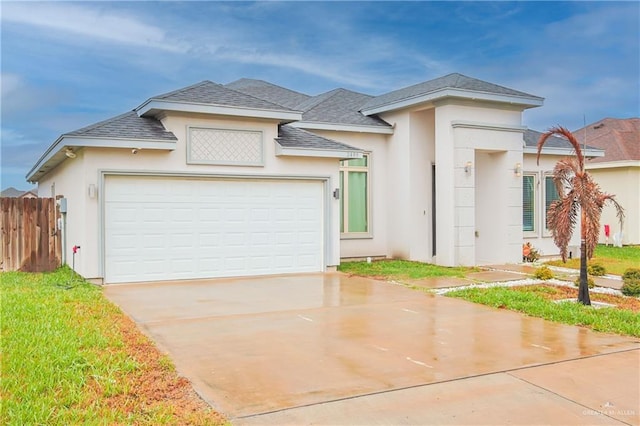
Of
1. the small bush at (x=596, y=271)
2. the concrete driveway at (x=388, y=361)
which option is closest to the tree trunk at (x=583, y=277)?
the concrete driveway at (x=388, y=361)

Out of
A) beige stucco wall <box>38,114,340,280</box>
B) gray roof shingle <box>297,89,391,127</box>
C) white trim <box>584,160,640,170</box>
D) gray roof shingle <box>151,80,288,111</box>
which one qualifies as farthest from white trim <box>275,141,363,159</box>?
white trim <box>584,160,640,170</box>

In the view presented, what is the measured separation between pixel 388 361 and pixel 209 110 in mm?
7938

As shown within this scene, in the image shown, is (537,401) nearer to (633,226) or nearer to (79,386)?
(79,386)

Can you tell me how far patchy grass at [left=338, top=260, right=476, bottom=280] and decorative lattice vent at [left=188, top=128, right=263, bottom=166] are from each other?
3741 millimetres

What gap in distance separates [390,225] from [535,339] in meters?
9.47

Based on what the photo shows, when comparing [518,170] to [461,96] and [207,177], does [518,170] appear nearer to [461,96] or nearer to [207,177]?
[461,96]

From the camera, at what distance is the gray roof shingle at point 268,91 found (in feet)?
61.9

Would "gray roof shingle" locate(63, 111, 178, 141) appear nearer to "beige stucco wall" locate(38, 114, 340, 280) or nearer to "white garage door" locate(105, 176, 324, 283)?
"beige stucco wall" locate(38, 114, 340, 280)

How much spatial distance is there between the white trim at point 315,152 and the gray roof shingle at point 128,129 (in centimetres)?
248

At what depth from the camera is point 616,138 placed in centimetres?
2408

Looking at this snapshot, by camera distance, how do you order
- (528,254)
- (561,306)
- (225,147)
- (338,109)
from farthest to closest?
(338,109), (528,254), (225,147), (561,306)

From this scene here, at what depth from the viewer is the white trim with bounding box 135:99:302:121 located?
11586 mm

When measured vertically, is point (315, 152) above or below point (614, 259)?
above

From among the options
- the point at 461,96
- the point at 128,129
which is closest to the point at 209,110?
the point at 128,129
